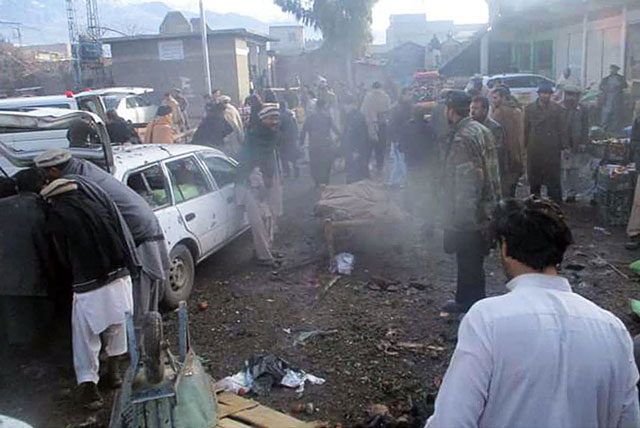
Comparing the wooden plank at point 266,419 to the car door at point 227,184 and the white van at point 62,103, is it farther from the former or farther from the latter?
the white van at point 62,103

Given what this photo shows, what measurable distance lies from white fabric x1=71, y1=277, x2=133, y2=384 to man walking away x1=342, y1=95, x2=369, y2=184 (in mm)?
7053

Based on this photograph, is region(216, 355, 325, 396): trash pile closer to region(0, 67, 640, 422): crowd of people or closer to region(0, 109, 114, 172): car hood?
region(0, 67, 640, 422): crowd of people

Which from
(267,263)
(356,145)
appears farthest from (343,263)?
(356,145)

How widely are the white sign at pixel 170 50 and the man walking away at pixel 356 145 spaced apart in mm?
20443

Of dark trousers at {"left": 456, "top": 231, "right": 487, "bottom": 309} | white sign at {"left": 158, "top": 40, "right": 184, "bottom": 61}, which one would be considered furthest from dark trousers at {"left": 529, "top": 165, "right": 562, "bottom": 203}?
white sign at {"left": 158, "top": 40, "right": 184, "bottom": 61}

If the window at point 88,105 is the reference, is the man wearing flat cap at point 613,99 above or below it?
below

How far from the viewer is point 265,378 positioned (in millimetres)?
4945

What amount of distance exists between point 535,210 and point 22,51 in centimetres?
3969

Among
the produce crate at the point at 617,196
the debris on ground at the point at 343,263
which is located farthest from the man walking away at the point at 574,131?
the debris on ground at the point at 343,263

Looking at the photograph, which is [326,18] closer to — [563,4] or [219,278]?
[563,4]

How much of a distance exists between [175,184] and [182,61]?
24.7m

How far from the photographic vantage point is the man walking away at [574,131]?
1011 centimetres

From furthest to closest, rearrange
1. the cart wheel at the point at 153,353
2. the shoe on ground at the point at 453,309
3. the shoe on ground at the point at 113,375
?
the shoe on ground at the point at 453,309 < the shoe on ground at the point at 113,375 < the cart wheel at the point at 153,353

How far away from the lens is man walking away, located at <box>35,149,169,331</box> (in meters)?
4.78
